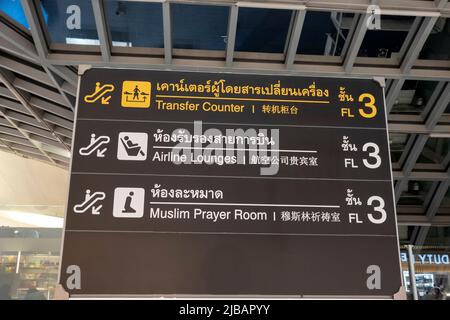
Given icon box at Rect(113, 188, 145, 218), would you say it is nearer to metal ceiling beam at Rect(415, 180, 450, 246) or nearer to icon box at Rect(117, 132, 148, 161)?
icon box at Rect(117, 132, 148, 161)

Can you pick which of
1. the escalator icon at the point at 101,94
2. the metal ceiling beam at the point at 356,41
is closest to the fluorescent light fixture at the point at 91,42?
the metal ceiling beam at the point at 356,41

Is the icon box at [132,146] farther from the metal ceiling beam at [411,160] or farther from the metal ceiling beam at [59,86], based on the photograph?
the metal ceiling beam at [411,160]

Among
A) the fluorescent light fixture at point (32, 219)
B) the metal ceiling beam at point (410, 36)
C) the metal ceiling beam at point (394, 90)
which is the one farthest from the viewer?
the metal ceiling beam at point (394, 90)

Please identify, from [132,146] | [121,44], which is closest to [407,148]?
[121,44]

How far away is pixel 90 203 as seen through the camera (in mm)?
3035

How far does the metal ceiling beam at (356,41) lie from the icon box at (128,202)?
693 cm

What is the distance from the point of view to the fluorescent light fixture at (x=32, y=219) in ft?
12.1

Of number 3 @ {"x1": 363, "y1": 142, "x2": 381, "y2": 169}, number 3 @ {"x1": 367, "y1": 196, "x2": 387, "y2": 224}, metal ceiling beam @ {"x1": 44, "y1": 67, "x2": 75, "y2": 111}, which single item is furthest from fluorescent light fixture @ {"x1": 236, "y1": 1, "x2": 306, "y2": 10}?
number 3 @ {"x1": 367, "y1": 196, "x2": 387, "y2": 224}

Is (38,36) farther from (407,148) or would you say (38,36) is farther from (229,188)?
(407,148)

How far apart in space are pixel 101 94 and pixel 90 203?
0.83m

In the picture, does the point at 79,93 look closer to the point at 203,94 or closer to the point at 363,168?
the point at 203,94

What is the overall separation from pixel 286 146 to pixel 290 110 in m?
0.29

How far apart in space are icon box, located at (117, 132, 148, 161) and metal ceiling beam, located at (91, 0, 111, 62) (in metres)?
5.58

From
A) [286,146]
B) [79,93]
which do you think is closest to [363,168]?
[286,146]
